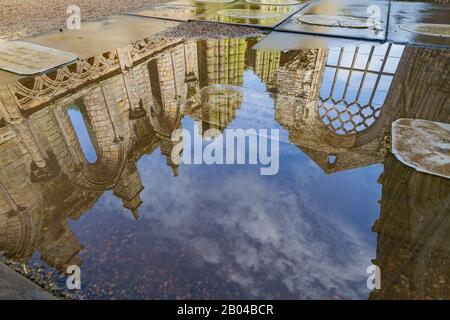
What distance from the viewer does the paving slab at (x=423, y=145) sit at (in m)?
4.24

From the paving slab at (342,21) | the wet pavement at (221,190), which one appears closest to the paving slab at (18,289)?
the wet pavement at (221,190)

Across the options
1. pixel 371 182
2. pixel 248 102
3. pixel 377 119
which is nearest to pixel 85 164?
pixel 248 102

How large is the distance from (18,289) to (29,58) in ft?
29.3

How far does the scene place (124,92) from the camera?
6.74 m

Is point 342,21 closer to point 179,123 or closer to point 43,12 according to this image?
point 179,123

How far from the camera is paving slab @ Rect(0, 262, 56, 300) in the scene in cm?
256

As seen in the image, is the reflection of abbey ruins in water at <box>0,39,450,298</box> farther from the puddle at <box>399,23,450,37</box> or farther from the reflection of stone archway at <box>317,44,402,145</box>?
the puddle at <box>399,23,450,37</box>

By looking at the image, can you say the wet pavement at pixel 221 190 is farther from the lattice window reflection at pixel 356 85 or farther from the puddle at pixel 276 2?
the puddle at pixel 276 2

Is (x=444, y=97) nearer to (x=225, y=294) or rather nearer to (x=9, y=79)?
(x=225, y=294)

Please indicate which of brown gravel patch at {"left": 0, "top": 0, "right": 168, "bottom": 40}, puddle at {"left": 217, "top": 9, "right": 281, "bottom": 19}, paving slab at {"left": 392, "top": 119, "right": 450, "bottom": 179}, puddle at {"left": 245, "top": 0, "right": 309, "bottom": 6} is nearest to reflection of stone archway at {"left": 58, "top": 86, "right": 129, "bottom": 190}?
paving slab at {"left": 392, "top": 119, "right": 450, "bottom": 179}

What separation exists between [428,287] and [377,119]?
12.6 ft

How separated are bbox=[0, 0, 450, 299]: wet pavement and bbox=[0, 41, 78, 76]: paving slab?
940 millimetres

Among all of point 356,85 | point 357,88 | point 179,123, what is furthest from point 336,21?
point 179,123

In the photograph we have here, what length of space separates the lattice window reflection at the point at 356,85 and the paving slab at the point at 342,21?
1.78 m
